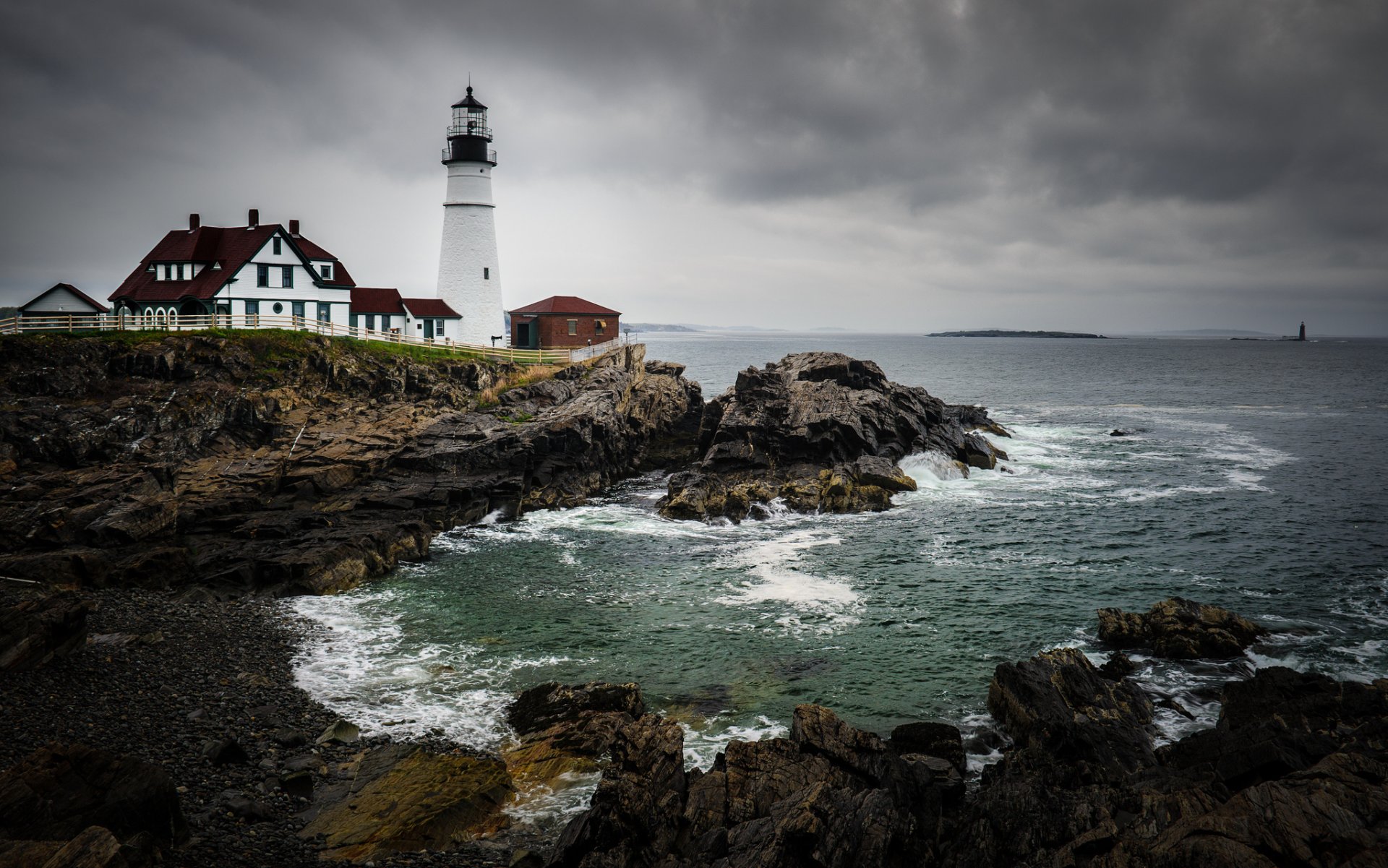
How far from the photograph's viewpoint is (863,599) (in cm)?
2770

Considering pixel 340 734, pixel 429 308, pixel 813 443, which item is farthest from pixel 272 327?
pixel 340 734

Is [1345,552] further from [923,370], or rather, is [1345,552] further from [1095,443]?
[923,370]

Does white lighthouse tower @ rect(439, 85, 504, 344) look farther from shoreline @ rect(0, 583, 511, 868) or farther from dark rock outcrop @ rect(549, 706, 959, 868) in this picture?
dark rock outcrop @ rect(549, 706, 959, 868)

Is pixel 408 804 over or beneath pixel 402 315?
beneath

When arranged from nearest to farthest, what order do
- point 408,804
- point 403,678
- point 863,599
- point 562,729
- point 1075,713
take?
point 408,804 → point 1075,713 → point 562,729 → point 403,678 → point 863,599

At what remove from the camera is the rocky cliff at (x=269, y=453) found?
2866 cm

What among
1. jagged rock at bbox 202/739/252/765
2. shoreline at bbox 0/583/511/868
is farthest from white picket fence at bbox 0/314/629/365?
jagged rock at bbox 202/739/252/765

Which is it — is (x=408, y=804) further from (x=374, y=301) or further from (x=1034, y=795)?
(x=374, y=301)

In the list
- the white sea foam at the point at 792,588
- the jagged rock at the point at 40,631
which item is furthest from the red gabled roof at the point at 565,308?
the jagged rock at the point at 40,631

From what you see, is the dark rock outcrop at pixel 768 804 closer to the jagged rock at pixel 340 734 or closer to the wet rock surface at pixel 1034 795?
the wet rock surface at pixel 1034 795

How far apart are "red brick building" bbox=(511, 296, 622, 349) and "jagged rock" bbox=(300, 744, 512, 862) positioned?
51094 mm

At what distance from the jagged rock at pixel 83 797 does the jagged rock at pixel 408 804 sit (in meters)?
2.35

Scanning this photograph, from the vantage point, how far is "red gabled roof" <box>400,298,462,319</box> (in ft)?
196

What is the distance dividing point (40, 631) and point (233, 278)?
37.1 metres
